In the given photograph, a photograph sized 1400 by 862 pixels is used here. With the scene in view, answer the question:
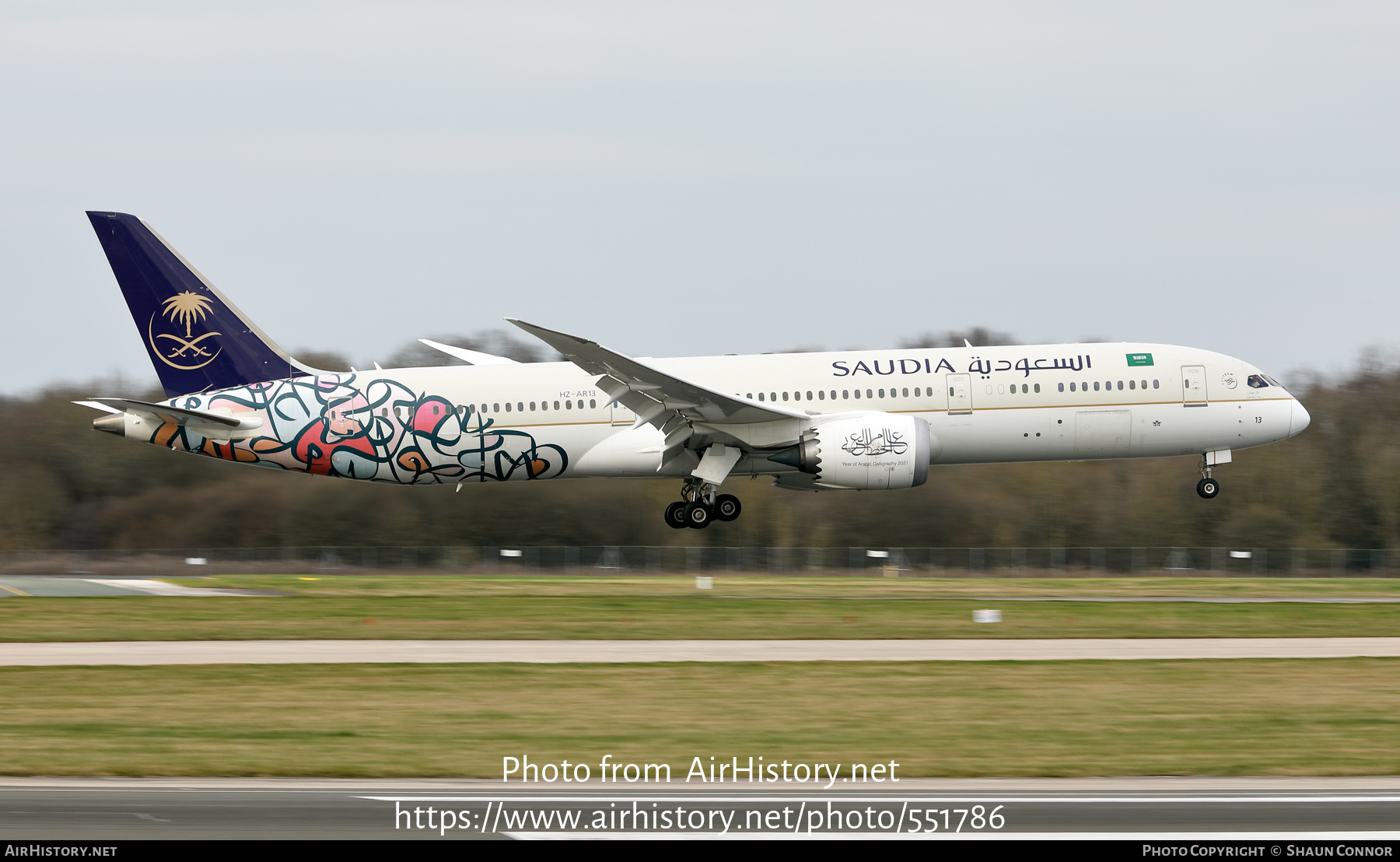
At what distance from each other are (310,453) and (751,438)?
1014 cm

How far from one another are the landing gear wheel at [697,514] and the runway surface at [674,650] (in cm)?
980

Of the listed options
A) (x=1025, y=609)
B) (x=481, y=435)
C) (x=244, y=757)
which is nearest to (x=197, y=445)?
(x=481, y=435)

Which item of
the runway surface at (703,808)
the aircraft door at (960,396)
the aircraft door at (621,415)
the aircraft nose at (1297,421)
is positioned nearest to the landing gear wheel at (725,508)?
the aircraft door at (621,415)

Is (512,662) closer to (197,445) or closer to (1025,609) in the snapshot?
(1025,609)

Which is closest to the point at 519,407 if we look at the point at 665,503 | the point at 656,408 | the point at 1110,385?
the point at 656,408

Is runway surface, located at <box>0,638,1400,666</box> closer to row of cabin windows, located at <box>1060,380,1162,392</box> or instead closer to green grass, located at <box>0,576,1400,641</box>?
green grass, located at <box>0,576,1400,641</box>

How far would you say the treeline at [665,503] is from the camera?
2029 inches

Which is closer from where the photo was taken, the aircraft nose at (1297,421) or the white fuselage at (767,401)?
the white fuselage at (767,401)

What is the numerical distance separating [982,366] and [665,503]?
25.5 m

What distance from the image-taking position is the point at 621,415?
3381 cm

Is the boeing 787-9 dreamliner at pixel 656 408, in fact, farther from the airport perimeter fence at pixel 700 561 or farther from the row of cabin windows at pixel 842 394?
the airport perimeter fence at pixel 700 561

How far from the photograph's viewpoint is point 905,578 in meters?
43.0

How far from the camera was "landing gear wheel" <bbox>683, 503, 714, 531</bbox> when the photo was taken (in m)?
33.6

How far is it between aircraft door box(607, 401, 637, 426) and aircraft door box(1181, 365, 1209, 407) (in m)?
12.4
